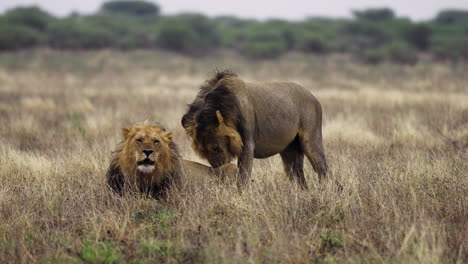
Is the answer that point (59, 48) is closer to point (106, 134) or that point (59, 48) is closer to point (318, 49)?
point (318, 49)

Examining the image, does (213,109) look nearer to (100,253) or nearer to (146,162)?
(146,162)

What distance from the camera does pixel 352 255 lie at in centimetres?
469

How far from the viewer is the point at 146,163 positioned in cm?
587

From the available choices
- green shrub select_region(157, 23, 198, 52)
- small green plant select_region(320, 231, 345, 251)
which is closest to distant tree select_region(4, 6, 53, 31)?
green shrub select_region(157, 23, 198, 52)

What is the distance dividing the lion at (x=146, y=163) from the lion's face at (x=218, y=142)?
312mm

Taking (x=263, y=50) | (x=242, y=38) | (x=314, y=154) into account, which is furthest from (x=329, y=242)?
(x=242, y=38)

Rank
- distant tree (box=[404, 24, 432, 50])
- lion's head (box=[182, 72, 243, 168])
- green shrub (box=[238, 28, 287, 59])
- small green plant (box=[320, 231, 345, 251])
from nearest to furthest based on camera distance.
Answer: small green plant (box=[320, 231, 345, 251]), lion's head (box=[182, 72, 243, 168]), green shrub (box=[238, 28, 287, 59]), distant tree (box=[404, 24, 432, 50])

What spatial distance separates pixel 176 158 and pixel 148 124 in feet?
1.63

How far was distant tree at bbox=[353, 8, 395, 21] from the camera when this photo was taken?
67.2 m

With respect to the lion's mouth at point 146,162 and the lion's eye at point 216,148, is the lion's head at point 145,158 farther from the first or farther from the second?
the lion's eye at point 216,148

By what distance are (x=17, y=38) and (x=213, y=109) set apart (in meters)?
36.0

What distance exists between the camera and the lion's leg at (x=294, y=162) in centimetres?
757

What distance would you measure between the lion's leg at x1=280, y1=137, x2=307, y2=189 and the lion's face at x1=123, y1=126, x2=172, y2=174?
6.98ft

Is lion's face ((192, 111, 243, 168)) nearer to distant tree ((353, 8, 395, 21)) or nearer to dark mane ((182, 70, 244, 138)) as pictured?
dark mane ((182, 70, 244, 138))
